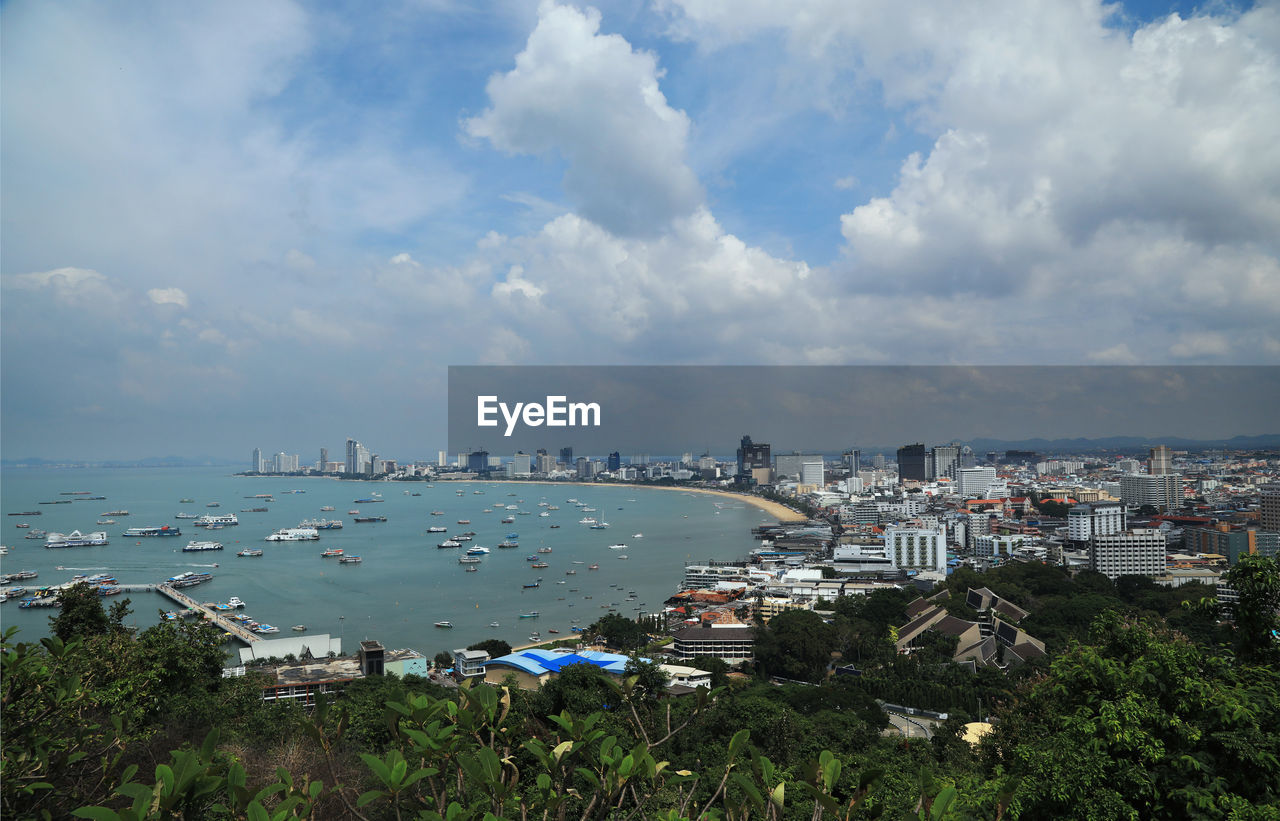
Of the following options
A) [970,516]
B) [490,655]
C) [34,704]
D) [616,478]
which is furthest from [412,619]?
[616,478]

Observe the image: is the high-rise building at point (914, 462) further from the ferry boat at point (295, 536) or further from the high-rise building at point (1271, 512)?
the ferry boat at point (295, 536)

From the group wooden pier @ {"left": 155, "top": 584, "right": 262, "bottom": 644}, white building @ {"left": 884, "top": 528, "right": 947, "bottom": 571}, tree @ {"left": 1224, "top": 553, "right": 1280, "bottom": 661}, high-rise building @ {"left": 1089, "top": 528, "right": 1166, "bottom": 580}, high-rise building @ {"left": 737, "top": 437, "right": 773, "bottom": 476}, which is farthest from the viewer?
high-rise building @ {"left": 737, "top": 437, "right": 773, "bottom": 476}

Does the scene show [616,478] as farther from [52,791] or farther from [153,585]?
[52,791]

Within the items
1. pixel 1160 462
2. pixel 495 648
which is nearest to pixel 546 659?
pixel 495 648

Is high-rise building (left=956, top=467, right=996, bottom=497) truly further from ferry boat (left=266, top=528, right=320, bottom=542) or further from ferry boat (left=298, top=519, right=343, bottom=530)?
ferry boat (left=266, top=528, right=320, bottom=542)

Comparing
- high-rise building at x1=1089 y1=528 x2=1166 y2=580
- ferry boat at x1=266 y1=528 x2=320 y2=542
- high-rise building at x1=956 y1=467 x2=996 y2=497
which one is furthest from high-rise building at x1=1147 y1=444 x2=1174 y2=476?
ferry boat at x1=266 y1=528 x2=320 y2=542

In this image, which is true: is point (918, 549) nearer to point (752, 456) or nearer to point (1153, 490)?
point (1153, 490)
